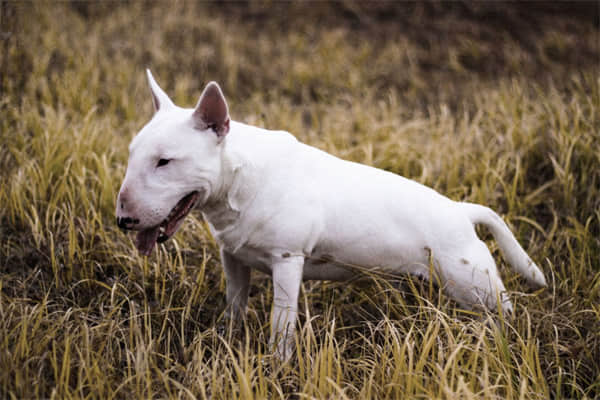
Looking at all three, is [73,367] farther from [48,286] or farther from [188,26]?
[188,26]

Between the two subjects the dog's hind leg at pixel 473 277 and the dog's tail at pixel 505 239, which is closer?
the dog's hind leg at pixel 473 277

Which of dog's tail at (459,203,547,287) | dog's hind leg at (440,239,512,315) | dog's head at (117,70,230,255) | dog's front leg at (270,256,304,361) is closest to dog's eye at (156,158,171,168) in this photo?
dog's head at (117,70,230,255)

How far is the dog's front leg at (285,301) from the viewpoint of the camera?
6.84 feet

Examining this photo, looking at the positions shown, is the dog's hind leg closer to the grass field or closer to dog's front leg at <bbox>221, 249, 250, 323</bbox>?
the grass field

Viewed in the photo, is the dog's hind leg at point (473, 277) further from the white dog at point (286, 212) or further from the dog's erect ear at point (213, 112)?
the dog's erect ear at point (213, 112)

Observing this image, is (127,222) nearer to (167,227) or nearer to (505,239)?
(167,227)

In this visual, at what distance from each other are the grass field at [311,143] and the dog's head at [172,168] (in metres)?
0.48

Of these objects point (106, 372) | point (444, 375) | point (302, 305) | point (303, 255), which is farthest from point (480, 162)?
point (106, 372)

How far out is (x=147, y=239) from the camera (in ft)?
6.50

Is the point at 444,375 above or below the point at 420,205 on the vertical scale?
below

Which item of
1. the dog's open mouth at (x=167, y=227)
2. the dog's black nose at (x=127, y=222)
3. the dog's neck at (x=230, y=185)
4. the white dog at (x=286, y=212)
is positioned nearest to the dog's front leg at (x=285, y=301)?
the white dog at (x=286, y=212)

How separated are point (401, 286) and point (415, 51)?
5.53 metres

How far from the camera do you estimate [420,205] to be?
2.25 m

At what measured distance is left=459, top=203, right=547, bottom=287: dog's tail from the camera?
2.39 meters
